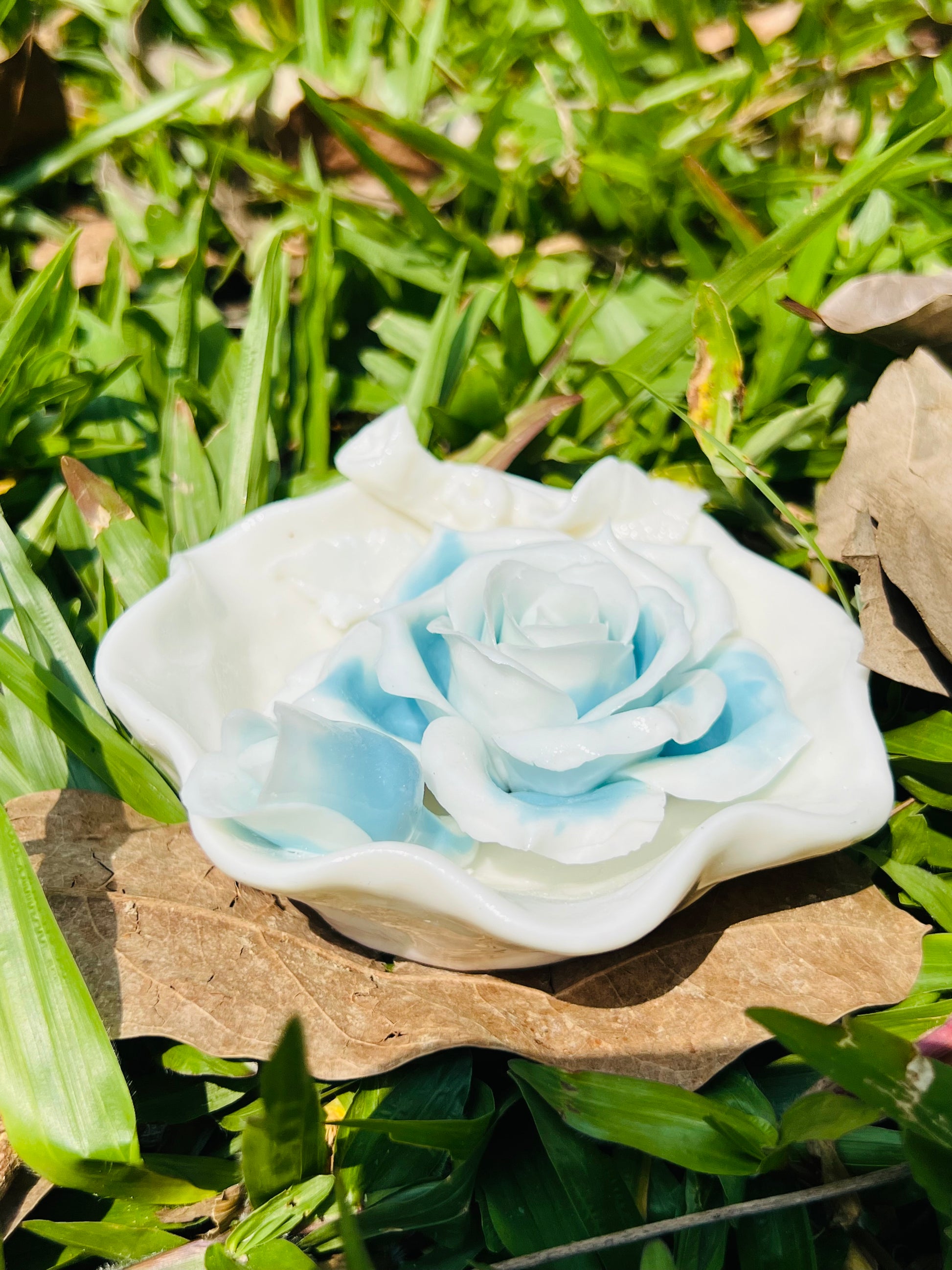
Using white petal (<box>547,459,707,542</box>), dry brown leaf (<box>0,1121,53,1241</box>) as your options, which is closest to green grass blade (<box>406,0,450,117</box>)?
white petal (<box>547,459,707,542</box>)

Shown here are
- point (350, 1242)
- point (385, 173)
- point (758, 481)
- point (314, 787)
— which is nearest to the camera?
point (350, 1242)

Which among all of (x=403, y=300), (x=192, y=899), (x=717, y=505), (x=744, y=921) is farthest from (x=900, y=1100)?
(x=403, y=300)

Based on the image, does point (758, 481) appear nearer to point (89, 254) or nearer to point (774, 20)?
point (89, 254)

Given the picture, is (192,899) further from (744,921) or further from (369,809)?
(744,921)

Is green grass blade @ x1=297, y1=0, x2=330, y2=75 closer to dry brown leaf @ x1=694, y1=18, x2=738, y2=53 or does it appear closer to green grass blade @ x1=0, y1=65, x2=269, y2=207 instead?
green grass blade @ x1=0, y1=65, x2=269, y2=207

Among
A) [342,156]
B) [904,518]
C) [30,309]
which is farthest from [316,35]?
[904,518]

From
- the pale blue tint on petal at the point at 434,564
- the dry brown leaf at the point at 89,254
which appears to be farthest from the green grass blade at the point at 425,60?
the pale blue tint on petal at the point at 434,564
